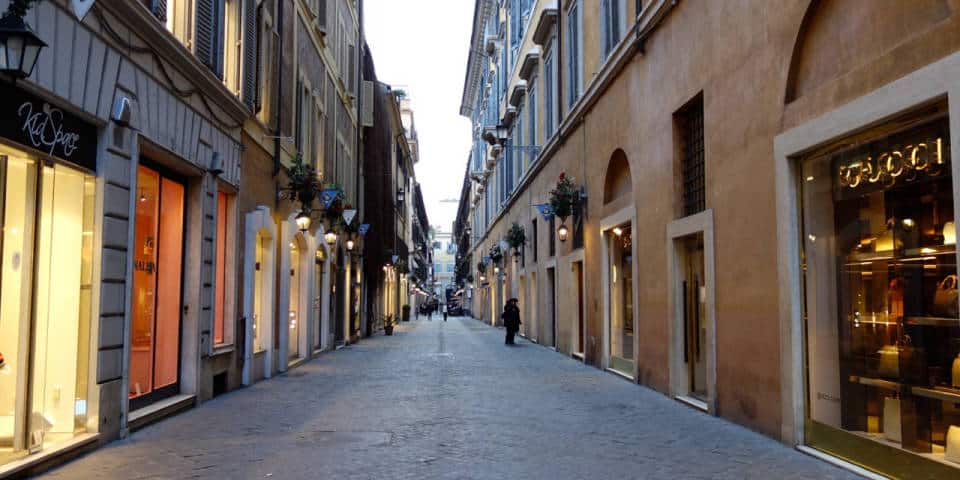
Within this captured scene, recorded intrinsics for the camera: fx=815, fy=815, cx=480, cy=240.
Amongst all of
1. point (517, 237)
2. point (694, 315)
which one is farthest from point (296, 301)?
point (517, 237)

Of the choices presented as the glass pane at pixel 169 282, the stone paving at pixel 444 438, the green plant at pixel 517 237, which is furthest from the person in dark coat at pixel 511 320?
the glass pane at pixel 169 282

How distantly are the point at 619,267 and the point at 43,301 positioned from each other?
11219 mm

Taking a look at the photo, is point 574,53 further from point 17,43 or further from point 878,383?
point 17,43

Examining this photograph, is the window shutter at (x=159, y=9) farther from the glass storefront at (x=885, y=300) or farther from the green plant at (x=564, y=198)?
the green plant at (x=564, y=198)

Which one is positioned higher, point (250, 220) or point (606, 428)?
point (250, 220)

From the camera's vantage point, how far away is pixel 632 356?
15.0 meters

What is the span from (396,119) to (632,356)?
36.3m

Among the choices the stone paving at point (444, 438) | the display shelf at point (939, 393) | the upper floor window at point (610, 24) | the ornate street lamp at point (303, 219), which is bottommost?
the stone paving at point (444, 438)

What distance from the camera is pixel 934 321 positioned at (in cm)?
625

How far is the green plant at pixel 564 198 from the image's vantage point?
19328 millimetres

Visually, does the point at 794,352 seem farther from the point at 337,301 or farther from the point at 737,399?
the point at 337,301

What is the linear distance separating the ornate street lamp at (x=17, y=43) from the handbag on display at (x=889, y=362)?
7013mm

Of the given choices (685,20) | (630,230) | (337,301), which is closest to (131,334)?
(685,20)

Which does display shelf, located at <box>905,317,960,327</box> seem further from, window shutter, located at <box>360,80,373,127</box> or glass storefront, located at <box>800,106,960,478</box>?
window shutter, located at <box>360,80,373,127</box>
